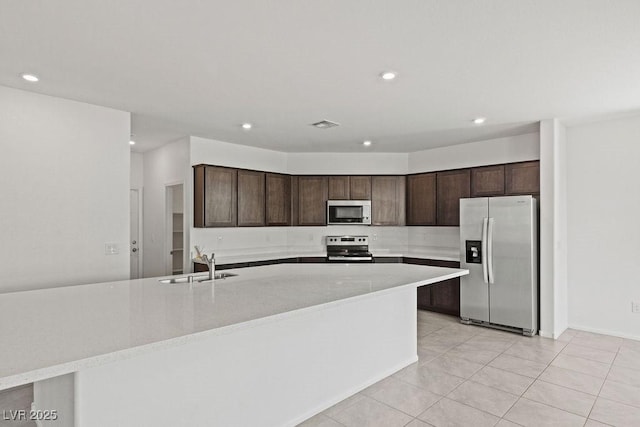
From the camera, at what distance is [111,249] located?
365 cm

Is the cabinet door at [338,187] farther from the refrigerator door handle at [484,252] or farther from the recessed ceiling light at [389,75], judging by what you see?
the recessed ceiling light at [389,75]

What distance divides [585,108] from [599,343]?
2531mm

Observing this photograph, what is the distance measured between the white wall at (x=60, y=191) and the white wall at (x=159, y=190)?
1250mm

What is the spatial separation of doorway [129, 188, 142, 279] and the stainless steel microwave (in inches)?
125

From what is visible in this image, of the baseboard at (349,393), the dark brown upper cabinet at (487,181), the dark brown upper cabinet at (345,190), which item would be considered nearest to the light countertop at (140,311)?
the baseboard at (349,393)

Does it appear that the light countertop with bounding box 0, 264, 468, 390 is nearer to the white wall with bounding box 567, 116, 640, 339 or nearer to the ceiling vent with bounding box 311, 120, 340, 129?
the ceiling vent with bounding box 311, 120, 340, 129

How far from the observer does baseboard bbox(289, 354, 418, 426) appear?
2476 millimetres

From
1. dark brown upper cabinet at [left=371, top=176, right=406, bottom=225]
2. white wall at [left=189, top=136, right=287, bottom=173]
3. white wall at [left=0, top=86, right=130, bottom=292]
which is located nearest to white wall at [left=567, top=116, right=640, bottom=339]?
dark brown upper cabinet at [left=371, top=176, right=406, bottom=225]

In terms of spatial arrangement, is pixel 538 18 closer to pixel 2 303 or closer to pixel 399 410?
pixel 399 410

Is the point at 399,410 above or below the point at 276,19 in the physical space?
below

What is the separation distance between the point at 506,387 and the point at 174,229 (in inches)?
187

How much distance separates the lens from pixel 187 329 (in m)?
1.60

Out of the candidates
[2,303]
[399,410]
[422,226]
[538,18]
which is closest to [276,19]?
[538,18]

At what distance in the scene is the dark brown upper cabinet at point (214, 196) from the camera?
478 cm
